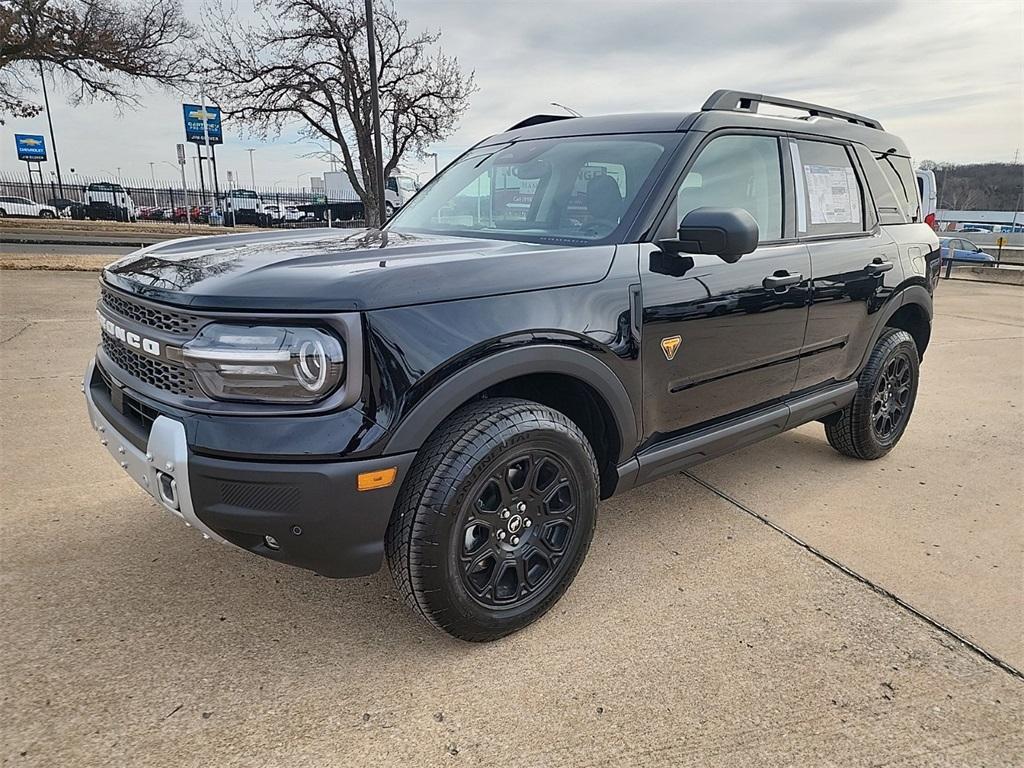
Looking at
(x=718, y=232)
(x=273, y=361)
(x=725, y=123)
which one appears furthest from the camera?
(x=725, y=123)

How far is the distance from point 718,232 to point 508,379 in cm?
91

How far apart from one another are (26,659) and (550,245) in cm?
220

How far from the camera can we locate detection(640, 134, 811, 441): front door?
8.66 feet

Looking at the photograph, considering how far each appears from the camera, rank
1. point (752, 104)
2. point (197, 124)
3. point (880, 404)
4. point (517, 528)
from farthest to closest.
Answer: point (197, 124), point (880, 404), point (752, 104), point (517, 528)

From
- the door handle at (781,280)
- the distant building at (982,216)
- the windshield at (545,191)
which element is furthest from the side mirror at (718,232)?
the distant building at (982,216)

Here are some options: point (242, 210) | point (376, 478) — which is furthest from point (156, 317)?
point (242, 210)

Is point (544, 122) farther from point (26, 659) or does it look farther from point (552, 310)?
point (26, 659)

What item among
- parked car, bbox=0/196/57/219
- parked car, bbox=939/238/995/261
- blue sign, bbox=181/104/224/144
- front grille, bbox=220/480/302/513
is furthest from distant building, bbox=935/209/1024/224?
front grille, bbox=220/480/302/513

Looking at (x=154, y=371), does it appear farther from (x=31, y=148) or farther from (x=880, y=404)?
(x=31, y=148)

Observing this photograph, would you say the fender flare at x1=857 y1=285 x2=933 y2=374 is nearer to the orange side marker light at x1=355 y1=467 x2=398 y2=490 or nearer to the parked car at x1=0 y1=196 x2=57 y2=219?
the orange side marker light at x1=355 y1=467 x2=398 y2=490

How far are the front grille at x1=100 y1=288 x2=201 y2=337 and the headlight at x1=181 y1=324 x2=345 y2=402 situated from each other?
102 millimetres

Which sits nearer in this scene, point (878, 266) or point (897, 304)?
point (878, 266)

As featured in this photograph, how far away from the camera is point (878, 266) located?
3.71 meters

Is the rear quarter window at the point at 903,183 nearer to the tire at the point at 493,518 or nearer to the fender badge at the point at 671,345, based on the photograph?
the fender badge at the point at 671,345
